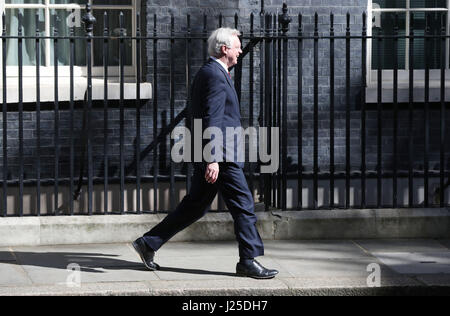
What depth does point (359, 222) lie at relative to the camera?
9.37 m

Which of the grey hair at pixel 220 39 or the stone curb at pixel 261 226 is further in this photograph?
the stone curb at pixel 261 226

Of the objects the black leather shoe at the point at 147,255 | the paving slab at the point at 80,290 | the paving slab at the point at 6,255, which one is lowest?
the paving slab at the point at 80,290

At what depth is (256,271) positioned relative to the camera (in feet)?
24.9

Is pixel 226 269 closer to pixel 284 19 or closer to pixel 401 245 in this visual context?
pixel 401 245


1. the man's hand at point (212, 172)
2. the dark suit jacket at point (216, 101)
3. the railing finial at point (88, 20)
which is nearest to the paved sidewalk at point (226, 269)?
the man's hand at point (212, 172)

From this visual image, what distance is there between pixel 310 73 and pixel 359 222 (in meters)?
1.70

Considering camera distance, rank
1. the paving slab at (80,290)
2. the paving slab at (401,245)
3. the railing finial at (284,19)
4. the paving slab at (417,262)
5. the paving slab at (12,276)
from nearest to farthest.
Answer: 1. the paving slab at (80,290)
2. the paving slab at (12,276)
3. the paving slab at (417,262)
4. the paving slab at (401,245)
5. the railing finial at (284,19)

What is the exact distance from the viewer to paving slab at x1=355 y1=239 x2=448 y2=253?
8.91 m

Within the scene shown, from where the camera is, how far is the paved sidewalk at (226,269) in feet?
23.9

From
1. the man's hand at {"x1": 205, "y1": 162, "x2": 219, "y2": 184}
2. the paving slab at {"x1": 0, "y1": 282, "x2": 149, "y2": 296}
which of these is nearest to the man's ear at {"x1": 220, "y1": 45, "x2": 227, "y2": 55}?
the man's hand at {"x1": 205, "y1": 162, "x2": 219, "y2": 184}

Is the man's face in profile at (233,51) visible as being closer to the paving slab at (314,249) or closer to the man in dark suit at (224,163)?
the man in dark suit at (224,163)

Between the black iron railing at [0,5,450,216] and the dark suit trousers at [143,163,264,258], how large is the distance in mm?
1343

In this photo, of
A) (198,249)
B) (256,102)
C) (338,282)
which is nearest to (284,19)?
(256,102)
